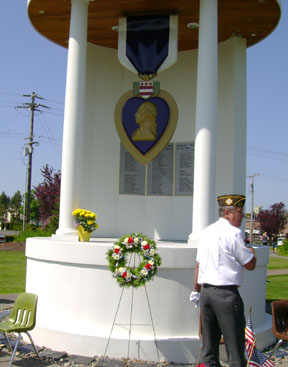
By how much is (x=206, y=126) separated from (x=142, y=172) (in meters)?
2.50

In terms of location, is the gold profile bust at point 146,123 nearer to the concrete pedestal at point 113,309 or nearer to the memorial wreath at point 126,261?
the concrete pedestal at point 113,309

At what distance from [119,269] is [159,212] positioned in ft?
11.8

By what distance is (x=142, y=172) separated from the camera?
923cm

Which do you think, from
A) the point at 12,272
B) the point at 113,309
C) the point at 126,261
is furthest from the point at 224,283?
the point at 12,272

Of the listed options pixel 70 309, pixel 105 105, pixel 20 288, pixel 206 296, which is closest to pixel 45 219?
pixel 20 288

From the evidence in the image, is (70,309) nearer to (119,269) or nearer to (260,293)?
(119,269)

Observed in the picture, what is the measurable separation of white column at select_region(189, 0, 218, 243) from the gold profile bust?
1.45 metres

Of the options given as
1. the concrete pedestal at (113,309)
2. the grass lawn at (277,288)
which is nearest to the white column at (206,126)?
the concrete pedestal at (113,309)

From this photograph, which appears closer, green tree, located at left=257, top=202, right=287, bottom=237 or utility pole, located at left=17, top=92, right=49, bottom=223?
utility pole, located at left=17, top=92, right=49, bottom=223

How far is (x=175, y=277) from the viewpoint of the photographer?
623 centimetres

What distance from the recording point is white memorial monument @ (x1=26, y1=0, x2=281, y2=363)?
6195 millimetres

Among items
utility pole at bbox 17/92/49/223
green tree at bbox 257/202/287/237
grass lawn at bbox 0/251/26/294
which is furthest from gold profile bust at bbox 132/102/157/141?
green tree at bbox 257/202/287/237

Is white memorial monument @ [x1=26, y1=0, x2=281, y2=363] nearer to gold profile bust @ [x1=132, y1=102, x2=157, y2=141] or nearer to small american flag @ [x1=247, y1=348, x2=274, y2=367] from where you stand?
gold profile bust @ [x1=132, y1=102, x2=157, y2=141]

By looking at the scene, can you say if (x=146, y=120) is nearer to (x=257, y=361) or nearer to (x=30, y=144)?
(x=257, y=361)
